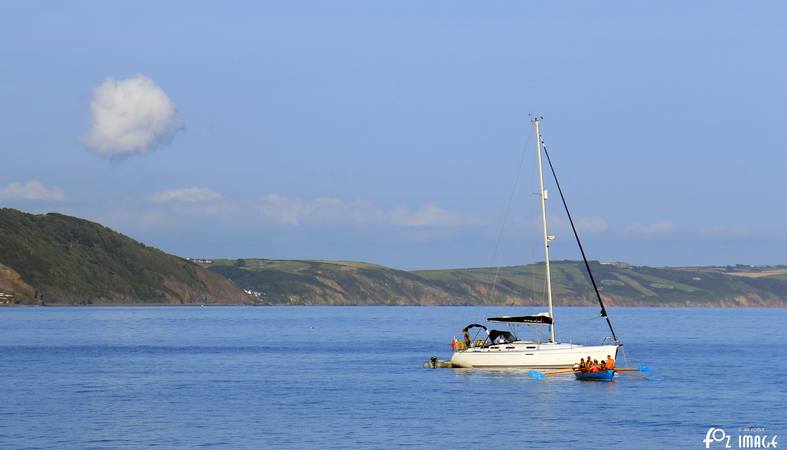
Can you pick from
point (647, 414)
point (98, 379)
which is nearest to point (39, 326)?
point (98, 379)

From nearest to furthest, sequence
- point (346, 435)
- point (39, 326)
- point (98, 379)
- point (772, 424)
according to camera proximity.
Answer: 1. point (346, 435)
2. point (772, 424)
3. point (98, 379)
4. point (39, 326)

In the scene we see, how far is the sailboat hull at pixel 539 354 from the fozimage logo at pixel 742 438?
27805 mm

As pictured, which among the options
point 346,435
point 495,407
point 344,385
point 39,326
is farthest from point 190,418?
point 39,326

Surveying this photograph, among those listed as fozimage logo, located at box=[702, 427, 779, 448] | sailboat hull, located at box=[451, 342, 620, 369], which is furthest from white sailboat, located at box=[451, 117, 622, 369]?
fozimage logo, located at box=[702, 427, 779, 448]

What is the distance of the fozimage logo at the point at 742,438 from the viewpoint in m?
52.7

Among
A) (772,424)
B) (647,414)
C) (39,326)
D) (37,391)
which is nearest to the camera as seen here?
(772,424)

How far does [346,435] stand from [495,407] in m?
14.1

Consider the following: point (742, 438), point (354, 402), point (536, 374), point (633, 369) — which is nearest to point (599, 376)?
point (536, 374)

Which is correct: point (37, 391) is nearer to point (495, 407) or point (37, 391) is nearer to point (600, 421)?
point (495, 407)

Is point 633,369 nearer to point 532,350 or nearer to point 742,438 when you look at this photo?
point 532,350

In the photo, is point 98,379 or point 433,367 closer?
point 98,379

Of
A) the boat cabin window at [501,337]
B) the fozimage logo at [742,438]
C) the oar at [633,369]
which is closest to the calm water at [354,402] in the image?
the fozimage logo at [742,438]

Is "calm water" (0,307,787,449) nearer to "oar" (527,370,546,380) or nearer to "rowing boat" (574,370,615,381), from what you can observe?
"oar" (527,370,546,380)

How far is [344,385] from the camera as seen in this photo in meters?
84.2
